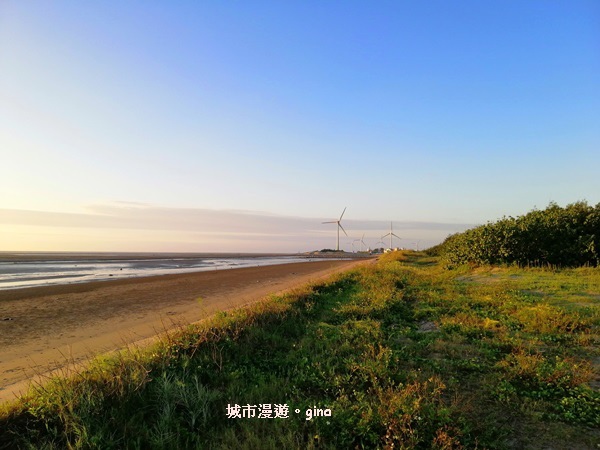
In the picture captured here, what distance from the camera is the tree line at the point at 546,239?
68.0 feet

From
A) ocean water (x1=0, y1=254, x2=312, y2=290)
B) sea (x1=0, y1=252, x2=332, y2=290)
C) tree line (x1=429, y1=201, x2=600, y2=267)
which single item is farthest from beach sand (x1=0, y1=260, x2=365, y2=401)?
tree line (x1=429, y1=201, x2=600, y2=267)

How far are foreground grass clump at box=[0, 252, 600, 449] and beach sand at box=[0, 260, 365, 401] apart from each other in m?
1.27

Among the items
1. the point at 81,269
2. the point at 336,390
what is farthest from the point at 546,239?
the point at 81,269

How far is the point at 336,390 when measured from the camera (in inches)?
226

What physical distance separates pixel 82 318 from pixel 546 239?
→ 88.0 feet

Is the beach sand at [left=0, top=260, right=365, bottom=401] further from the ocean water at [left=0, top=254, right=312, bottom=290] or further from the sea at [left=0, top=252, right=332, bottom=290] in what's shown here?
the sea at [left=0, top=252, right=332, bottom=290]

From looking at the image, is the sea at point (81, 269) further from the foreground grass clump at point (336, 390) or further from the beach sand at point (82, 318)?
the foreground grass clump at point (336, 390)

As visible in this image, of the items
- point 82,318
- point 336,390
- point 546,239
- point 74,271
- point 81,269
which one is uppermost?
point 546,239

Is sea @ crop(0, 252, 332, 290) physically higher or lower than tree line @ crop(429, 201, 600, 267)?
lower

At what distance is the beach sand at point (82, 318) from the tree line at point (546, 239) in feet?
56.5

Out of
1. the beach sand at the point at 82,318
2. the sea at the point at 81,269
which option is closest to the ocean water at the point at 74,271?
the sea at the point at 81,269

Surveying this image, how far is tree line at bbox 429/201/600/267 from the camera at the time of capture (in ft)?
68.0

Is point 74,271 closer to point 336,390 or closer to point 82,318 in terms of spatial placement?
point 82,318

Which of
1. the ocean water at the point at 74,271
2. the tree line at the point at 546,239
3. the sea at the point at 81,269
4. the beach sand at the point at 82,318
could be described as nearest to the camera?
the beach sand at the point at 82,318
